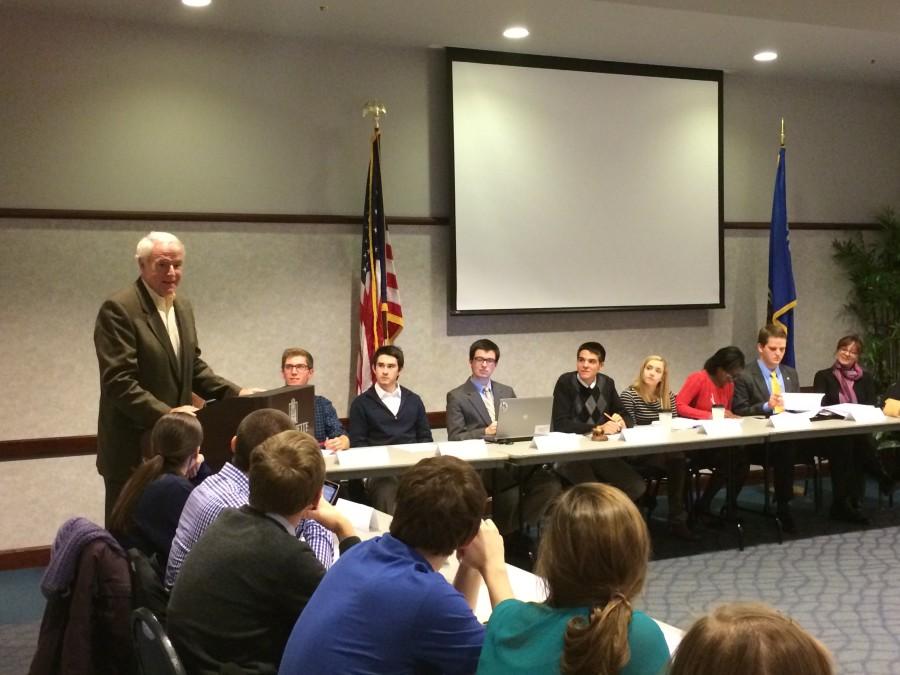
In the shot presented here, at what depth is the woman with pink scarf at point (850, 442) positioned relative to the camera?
6133 mm

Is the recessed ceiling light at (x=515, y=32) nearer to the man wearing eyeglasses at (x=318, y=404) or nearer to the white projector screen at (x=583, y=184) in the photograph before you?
the white projector screen at (x=583, y=184)

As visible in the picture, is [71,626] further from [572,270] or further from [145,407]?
[572,270]

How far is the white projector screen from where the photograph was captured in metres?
6.50

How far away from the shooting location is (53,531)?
5.61 metres

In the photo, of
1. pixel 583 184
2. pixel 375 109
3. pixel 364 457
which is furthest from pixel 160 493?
pixel 583 184

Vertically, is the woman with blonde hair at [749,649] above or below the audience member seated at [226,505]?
above

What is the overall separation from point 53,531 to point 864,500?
5312mm

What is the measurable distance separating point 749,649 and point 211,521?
179cm

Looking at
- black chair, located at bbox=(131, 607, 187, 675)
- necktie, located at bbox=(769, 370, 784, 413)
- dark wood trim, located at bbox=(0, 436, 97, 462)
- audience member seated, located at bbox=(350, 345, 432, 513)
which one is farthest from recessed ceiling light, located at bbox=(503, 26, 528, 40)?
black chair, located at bbox=(131, 607, 187, 675)

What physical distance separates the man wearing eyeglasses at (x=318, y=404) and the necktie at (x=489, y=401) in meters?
0.87

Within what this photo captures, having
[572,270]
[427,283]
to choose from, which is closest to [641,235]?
[572,270]

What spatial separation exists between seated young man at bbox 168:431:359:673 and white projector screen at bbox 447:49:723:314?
437 cm

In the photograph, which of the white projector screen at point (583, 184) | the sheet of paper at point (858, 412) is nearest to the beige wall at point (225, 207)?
the white projector screen at point (583, 184)

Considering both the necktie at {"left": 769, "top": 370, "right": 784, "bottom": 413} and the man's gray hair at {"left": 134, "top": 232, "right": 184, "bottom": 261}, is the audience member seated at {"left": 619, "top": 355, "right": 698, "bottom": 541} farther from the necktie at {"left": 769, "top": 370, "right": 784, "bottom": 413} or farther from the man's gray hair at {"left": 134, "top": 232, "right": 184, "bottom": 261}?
the man's gray hair at {"left": 134, "top": 232, "right": 184, "bottom": 261}
